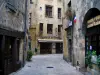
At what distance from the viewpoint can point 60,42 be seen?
3162cm

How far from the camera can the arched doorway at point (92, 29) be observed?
931 cm

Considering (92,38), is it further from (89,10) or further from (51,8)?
(51,8)

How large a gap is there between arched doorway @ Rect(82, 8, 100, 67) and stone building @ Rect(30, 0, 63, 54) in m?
18.6

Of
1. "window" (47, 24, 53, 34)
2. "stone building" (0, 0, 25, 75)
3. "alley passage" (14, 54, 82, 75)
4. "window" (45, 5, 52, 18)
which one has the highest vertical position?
"window" (45, 5, 52, 18)

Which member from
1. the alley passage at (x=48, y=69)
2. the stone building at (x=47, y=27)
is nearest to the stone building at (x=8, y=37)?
the alley passage at (x=48, y=69)

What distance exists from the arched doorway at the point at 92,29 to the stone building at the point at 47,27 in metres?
18.6

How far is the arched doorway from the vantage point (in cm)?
931


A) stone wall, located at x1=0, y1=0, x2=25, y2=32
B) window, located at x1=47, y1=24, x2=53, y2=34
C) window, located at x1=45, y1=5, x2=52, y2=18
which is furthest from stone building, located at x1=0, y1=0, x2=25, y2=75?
window, located at x1=45, y1=5, x2=52, y2=18

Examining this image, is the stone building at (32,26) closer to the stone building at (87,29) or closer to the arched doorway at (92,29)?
Answer: the stone building at (87,29)

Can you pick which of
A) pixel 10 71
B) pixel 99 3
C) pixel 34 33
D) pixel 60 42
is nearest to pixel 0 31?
pixel 10 71

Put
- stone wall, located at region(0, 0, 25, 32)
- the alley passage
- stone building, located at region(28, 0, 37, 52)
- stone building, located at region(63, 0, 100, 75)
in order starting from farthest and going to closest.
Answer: stone building, located at region(28, 0, 37, 52), the alley passage, stone building, located at region(63, 0, 100, 75), stone wall, located at region(0, 0, 25, 32)

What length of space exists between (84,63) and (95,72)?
232 cm

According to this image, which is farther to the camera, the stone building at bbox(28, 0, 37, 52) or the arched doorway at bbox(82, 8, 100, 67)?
the stone building at bbox(28, 0, 37, 52)

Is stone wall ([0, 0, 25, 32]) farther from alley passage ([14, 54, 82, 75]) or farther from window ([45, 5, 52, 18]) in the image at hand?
window ([45, 5, 52, 18])
